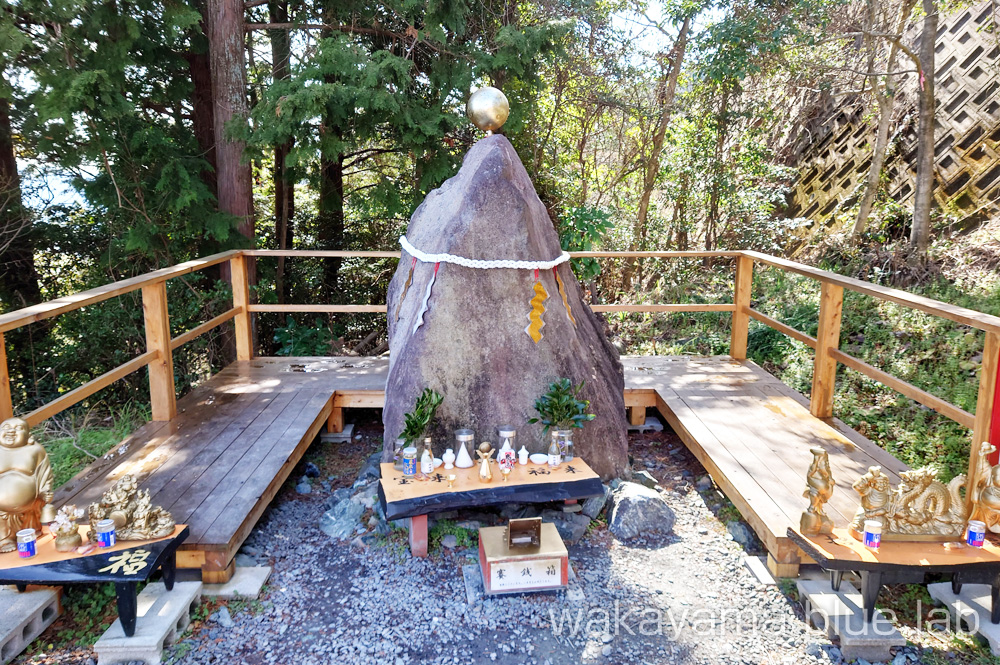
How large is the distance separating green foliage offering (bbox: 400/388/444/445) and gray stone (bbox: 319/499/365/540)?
0.58 meters

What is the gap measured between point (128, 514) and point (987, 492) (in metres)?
3.72

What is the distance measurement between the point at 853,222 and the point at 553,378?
596 centimetres

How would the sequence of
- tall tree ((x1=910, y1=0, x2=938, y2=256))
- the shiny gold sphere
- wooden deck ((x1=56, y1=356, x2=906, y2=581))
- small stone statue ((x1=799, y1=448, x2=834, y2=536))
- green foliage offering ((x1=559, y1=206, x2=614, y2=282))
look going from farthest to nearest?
green foliage offering ((x1=559, y1=206, x2=614, y2=282)) < tall tree ((x1=910, y1=0, x2=938, y2=256)) < the shiny gold sphere < wooden deck ((x1=56, y1=356, x2=906, y2=581)) < small stone statue ((x1=799, y1=448, x2=834, y2=536))

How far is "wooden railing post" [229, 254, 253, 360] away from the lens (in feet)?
19.8

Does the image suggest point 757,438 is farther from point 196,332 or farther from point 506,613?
point 196,332

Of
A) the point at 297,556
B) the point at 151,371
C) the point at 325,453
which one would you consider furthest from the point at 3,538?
the point at 325,453

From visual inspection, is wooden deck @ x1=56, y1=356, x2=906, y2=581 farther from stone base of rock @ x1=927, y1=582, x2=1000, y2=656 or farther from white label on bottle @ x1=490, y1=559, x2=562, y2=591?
white label on bottle @ x1=490, y1=559, x2=562, y2=591

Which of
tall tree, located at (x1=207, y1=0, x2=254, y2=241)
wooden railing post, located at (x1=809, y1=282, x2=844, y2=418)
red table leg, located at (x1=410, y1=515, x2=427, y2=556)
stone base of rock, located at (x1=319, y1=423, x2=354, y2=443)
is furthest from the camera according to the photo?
tall tree, located at (x1=207, y1=0, x2=254, y2=241)

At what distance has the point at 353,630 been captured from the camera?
3094 millimetres

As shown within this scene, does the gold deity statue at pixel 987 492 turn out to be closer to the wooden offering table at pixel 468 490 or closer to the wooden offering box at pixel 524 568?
the wooden offering table at pixel 468 490

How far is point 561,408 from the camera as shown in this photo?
157 inches

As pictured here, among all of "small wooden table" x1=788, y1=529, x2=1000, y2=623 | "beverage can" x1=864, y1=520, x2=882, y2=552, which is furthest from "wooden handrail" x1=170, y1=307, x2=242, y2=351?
"beverage can" x1=864, y1=520, x2=882, y2=552

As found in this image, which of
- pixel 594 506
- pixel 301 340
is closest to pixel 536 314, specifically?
pixel 594 506

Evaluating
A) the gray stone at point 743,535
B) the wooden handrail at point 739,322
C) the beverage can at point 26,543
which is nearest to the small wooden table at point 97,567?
the beverage can at point 26,543
